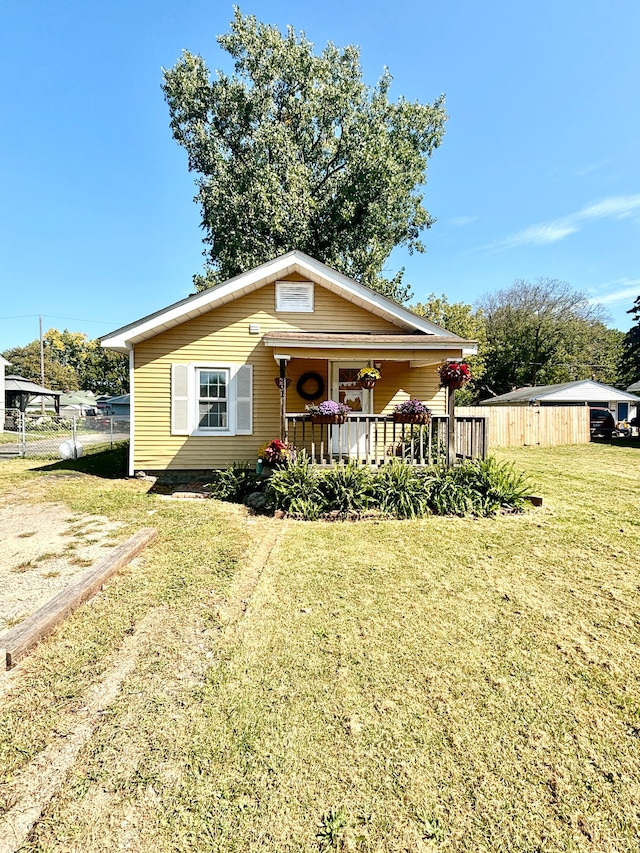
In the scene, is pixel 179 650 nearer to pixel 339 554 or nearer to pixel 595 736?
pixel 339 554

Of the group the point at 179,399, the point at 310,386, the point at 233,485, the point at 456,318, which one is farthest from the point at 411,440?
the point at 456,318

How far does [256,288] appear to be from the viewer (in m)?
9.57

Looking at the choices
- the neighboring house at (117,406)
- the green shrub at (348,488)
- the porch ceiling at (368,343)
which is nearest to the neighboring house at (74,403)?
the neighboring house at (117,406)

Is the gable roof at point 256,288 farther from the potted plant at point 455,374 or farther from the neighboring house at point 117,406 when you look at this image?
the neighboring house at point 117,406

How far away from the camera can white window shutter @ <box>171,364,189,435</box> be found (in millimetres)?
9359

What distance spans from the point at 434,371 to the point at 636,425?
23281mm

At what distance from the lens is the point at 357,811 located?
1.79 metres

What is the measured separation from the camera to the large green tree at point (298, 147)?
18328 millimetres

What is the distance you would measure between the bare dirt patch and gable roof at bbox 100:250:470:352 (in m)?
4.09

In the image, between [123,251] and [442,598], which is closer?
[442,598]

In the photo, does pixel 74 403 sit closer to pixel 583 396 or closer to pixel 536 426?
pixel 536 426

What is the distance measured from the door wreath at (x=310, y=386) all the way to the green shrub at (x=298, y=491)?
9.34ft

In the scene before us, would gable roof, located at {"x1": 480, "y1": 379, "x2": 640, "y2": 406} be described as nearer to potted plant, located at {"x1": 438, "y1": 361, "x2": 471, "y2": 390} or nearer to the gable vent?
potted plant, located at {"x1": 438, "y1": 361, "x2": 471, "y2": 390}

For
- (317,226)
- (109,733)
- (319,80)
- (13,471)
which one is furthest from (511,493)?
(319,80)
